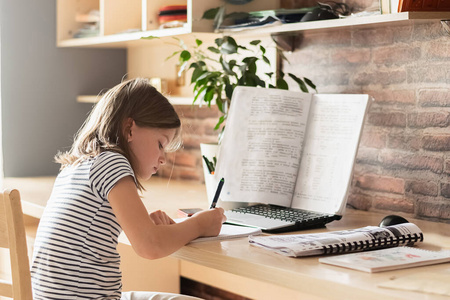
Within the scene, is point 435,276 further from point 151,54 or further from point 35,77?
point 35,77

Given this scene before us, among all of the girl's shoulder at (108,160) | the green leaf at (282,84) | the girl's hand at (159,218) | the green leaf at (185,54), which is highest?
the green leaf at (185,54)

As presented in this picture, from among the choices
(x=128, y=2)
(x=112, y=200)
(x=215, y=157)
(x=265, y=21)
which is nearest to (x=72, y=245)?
(x=112, y=200)

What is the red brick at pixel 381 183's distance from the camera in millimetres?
2168

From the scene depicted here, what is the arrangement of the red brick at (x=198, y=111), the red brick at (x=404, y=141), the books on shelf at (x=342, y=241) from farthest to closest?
the red brick at (x=198, y=111), the red brick at (x=404, y=141), the books on shelf at (x=342, y=241)

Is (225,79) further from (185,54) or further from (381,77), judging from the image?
(381,77)

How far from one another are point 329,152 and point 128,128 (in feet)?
2.13

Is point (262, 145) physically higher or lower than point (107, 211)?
higher

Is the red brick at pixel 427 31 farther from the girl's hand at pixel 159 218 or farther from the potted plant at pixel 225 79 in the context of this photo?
the girl's hand at pixel 159 218

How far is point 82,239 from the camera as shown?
161 cm

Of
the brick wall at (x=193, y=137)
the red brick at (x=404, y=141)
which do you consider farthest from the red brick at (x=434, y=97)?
the brick wall at (x=193, y=137)

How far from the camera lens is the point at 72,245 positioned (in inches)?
63.2

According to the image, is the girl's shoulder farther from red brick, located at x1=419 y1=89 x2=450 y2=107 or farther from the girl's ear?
red brick, located at x1=419 y1=89 x2=450 y2=107

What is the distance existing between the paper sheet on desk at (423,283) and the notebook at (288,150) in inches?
26.4

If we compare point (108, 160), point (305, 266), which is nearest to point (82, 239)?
point (108, 160)
